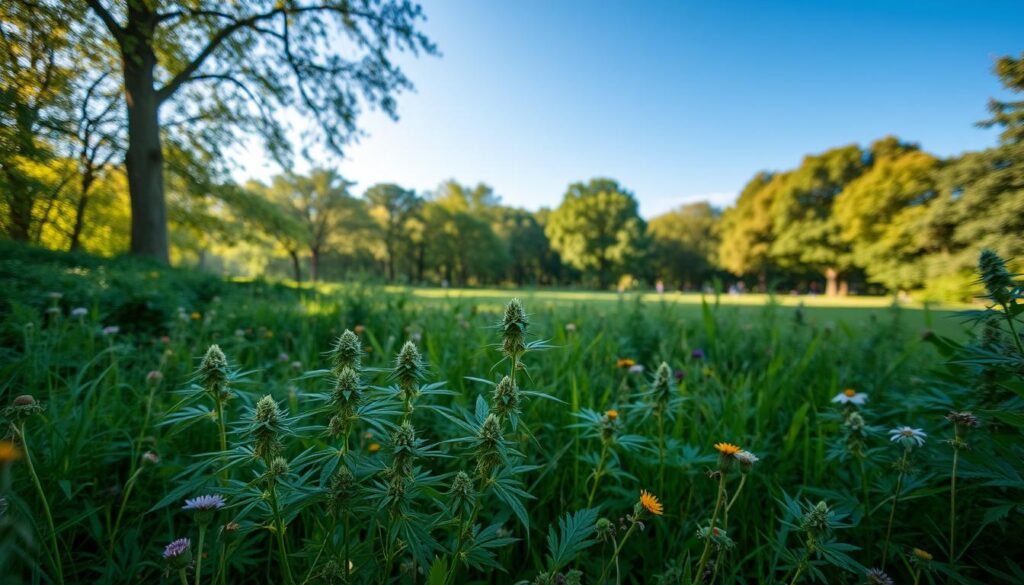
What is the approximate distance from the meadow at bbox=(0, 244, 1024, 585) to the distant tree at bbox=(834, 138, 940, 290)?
2963cm

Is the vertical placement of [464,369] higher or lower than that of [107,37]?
lower

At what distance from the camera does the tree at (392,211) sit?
40000 millimetres

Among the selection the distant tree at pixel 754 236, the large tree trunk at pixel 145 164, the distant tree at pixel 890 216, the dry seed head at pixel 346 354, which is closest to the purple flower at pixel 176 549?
the dry seed head at pixel 346 354

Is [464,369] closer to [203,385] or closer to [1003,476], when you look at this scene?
[203,385]

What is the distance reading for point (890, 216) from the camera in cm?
2577

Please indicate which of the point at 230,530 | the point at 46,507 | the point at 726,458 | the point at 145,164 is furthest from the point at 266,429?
the point at 145,164

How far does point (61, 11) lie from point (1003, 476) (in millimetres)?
4655

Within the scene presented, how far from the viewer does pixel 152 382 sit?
174 cm

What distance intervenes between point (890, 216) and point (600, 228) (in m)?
22.4

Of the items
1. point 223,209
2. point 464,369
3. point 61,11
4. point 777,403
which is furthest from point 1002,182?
point 223,209

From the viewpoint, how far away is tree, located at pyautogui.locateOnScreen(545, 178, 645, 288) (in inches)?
1492

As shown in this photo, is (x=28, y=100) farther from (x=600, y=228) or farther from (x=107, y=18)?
(x=600, y=228)

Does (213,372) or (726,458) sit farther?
(726,458)

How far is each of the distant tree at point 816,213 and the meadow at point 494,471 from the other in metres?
35.9
